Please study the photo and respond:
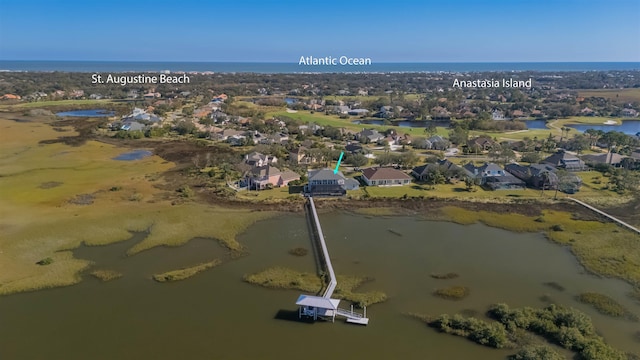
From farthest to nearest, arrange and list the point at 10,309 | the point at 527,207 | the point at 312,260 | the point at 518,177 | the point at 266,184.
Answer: the point at 518,177 → the point at 266,184 → the point at 527,207 → the point at 312,260 → the point at 10,309

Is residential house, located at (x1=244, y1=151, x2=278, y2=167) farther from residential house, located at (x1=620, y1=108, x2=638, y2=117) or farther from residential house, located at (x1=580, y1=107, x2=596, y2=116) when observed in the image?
residential house, located at (x1=620, y1=108, x2=638, y2=117)

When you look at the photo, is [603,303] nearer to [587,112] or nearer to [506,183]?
[506,183]

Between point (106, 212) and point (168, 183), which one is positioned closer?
point (106, 212)

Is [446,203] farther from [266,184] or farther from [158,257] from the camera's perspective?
[158,257]

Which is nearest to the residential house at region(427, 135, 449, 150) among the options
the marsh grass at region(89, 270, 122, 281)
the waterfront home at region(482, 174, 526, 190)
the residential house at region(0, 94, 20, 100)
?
the waterfront home at region(482, 174, 526, 190)

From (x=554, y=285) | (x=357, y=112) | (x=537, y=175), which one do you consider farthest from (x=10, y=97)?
(x=554, y=285)

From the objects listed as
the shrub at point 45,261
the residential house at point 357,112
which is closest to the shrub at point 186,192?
the shrub at point 45,261

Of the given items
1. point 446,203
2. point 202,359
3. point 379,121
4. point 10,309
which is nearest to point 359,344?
point 202,359
